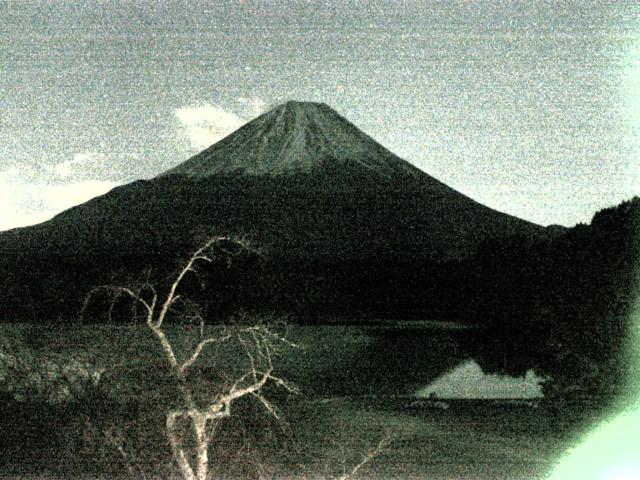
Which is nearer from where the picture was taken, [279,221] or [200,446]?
[200,446]

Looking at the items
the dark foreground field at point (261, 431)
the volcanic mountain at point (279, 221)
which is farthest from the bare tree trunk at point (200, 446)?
the volcanic mountain at point (279, 221)

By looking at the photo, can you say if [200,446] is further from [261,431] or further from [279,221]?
[279,221]

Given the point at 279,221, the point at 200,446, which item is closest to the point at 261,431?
the point at 200,446

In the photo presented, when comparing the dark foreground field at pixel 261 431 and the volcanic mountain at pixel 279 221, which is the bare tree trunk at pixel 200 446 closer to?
the dark foreground field at pixel 261 431

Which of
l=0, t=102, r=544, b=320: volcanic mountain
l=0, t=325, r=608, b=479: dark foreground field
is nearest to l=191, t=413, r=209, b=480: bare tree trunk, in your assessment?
l=0, t=325, r=608, b=479: dark foreground field

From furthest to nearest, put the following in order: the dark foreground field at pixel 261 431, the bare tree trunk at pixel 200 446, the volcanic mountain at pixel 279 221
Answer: the volcanic mountain at pixel 279 221 < the dark foreground field at pixel 261 431 < the bare tree trunk at pixel 200 446

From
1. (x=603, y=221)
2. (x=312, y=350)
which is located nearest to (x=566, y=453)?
(x=603, y=221)

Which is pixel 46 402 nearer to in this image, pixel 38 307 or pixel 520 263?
pixel 520 263
